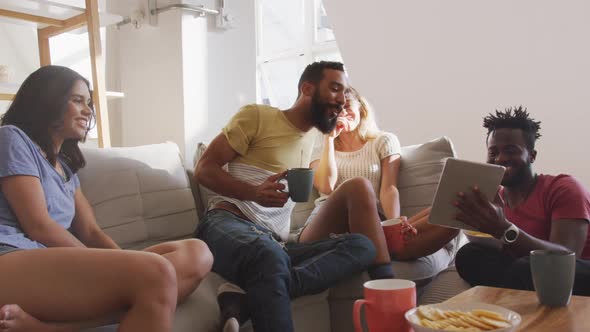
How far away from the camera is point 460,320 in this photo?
0.95 m

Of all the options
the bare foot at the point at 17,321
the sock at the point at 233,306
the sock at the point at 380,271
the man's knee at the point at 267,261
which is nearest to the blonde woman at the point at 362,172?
the sock at the point at 380,271

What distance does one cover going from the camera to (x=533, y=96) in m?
3.70

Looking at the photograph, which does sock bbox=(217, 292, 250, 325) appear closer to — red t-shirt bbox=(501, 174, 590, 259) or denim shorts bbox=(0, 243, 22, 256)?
denim shorts bbox=(0, 243, 22, 256)

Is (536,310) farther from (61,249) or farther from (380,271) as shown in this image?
(61,249)

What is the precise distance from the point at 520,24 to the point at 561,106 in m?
0.57

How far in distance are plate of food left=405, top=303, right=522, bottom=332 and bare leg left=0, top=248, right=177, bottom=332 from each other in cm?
57

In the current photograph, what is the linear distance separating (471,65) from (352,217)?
2.39m

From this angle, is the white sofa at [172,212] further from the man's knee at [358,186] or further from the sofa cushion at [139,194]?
the man's knee at [358,186]

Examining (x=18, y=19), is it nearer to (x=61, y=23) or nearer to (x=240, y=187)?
(x=61, y=23)

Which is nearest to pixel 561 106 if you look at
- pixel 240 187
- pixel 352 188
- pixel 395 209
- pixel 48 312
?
pixel 395 209

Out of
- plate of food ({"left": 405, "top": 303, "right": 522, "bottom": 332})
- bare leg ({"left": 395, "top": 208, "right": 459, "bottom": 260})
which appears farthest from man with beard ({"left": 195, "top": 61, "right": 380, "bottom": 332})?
plate of food ({"left": 405, "top": 303, "right": 522, "bottom": 332})

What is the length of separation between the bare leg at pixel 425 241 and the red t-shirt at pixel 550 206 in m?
0.26

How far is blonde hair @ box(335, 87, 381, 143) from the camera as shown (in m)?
2.51

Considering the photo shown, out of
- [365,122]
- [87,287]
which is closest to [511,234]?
[87,287]
